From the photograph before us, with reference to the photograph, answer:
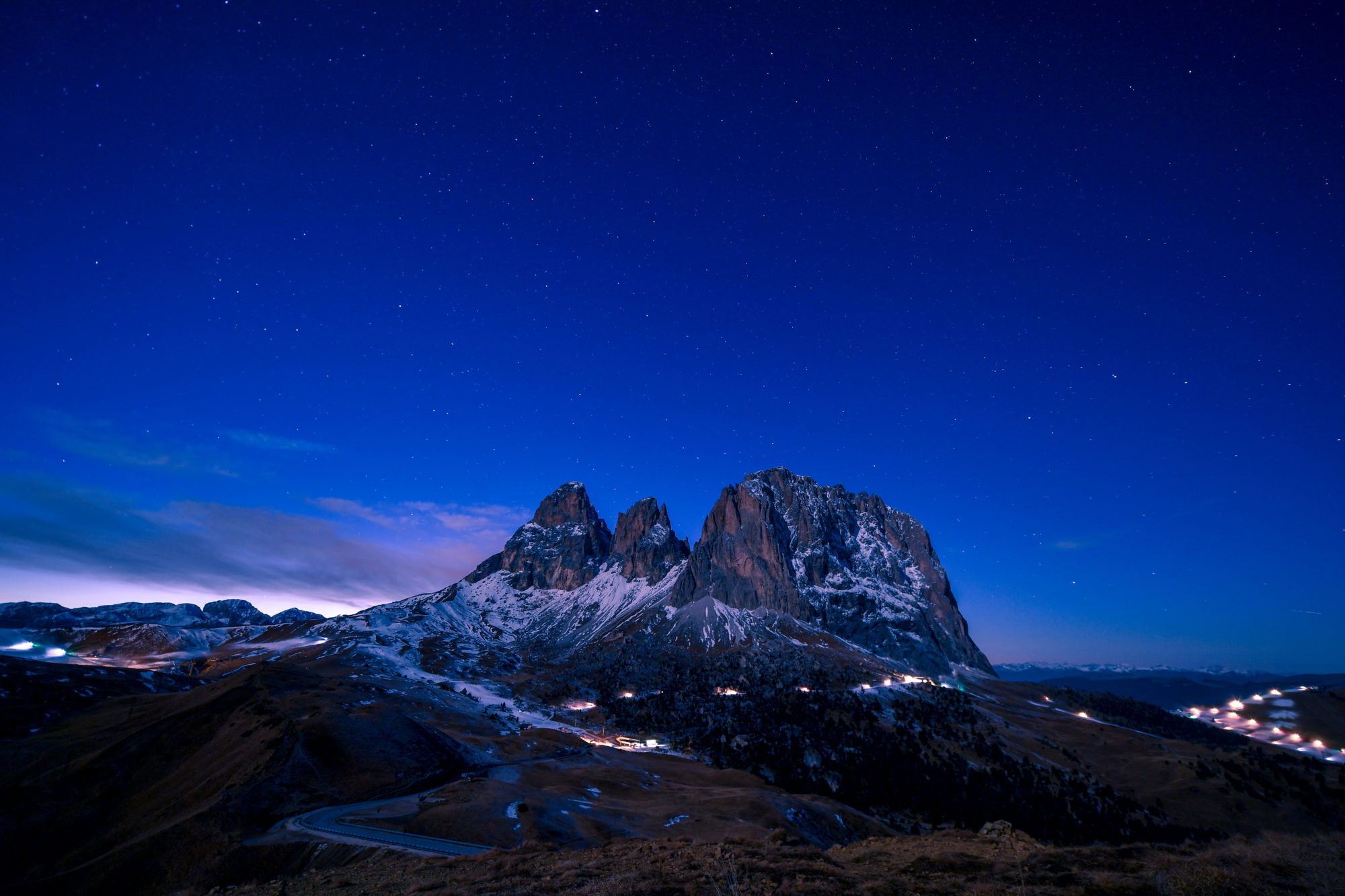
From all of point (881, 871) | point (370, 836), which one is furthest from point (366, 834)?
point (881, 871)

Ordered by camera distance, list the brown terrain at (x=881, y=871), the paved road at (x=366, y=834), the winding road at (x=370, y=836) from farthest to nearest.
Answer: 1. the paved road at (x=366, y=834)
2. the winding road at (x=370, y=836)
3. the brown terrain at (x=881, y=871)

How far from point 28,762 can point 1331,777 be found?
857ft

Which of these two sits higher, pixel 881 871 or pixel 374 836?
pixel 881 871

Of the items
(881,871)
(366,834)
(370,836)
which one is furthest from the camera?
(366,834)

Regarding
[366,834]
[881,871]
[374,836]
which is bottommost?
[366,834]

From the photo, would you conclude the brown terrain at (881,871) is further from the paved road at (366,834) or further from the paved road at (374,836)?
the paved road at (366,834)

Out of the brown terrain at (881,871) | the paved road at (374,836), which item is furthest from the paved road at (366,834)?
the brown terrain at (881,871)

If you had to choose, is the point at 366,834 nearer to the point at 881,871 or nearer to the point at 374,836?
the point at 374,836

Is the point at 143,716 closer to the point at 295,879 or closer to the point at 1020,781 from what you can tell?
the point at 295,879

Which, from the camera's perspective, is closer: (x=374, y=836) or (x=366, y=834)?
(x=374, y=836)

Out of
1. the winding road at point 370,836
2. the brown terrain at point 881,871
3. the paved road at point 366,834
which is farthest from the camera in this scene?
the paved road at point 366,834

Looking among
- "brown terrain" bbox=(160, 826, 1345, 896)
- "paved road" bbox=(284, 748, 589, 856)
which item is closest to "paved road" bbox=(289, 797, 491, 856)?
"paved road" bbox=(284, 748, 589, 856)

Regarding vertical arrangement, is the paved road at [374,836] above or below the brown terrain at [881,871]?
below

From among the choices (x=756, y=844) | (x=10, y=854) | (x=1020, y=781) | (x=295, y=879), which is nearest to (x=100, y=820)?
(x=10, y=854)
